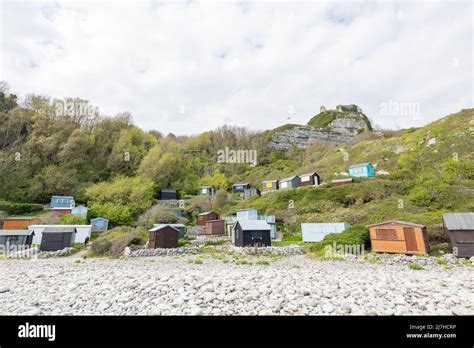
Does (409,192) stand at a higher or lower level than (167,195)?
lower

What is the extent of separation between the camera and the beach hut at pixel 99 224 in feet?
102

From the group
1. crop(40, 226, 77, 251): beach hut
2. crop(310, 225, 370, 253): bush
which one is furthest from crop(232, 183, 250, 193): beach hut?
crop(310, 225, 370, 253): bush

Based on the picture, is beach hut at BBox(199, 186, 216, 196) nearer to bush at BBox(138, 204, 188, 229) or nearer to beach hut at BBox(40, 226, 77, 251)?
bush at BBox(138, 204, 188, 229)

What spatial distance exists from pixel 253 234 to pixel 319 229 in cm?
681

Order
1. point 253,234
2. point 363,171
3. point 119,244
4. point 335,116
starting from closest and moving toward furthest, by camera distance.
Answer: point 119,244 < point 253,234 < point 363,171 < point 335,116

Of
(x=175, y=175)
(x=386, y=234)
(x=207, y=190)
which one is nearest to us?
(x=386, y=234)

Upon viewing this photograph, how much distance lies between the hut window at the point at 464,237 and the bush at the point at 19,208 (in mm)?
45871

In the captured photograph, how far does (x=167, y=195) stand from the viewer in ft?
154

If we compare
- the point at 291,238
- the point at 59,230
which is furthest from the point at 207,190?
the point at 59,230

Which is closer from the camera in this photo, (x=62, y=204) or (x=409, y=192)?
(x=409, y=192)

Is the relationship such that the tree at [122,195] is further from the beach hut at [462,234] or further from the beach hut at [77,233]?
the beach hut at [462,234]

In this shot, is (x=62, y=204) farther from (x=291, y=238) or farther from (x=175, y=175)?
(x=291, y=238)

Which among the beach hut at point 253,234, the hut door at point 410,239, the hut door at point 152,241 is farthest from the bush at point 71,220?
the hut door at point 410,239

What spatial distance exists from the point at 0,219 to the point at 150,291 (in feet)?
107
